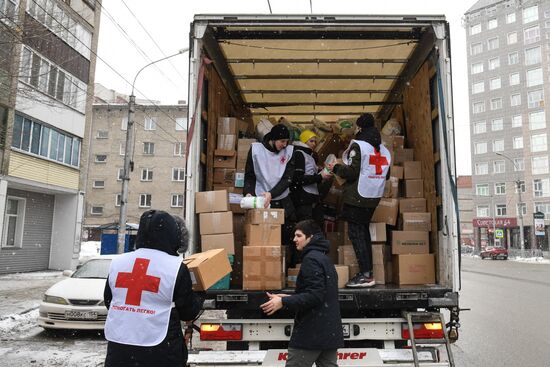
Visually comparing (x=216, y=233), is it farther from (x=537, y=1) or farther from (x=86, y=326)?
(x=537, y=1)

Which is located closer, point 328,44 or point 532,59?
point 328,44

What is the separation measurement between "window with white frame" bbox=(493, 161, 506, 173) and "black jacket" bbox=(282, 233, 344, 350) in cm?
6223

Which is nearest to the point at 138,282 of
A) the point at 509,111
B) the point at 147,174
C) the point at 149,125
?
the point at 147,174

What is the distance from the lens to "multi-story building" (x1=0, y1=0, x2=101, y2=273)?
1656cm

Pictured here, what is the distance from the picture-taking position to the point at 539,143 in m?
55.3

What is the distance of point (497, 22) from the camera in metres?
61.5

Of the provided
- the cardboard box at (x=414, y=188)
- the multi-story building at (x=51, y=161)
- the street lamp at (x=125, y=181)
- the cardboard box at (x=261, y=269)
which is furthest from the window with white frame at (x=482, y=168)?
the cardboard box at (x=261, y=269)

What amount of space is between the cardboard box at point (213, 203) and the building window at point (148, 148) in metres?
40.0

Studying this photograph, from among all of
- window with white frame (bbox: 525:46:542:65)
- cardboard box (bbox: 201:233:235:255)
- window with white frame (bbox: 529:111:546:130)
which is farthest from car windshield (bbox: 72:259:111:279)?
window with white frame (bbox: 525:46:542:65)

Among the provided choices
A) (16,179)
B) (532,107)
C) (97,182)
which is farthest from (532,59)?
(16,179)

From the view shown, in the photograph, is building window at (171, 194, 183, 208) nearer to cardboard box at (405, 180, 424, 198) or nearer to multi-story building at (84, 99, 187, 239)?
multi-story building at (84, 99, 187, 239)

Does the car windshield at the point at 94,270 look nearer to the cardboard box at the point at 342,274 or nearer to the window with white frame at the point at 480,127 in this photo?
the cardboard box at the point at 342,274

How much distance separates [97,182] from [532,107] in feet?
159

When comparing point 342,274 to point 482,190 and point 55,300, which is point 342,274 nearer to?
point 55,300
